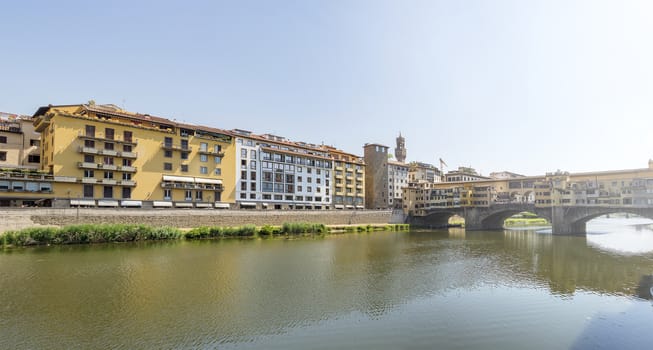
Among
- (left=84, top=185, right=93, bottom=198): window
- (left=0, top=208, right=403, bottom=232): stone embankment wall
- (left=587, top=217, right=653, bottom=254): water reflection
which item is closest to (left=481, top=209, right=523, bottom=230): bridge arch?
(left=587, top=217, right=653, bottom=254): water reflection

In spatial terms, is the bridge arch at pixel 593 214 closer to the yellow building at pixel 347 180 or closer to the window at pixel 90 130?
the yellow building at pixel 347 180

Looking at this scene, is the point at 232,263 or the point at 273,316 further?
the point at 232,263

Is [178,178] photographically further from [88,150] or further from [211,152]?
[88,150]

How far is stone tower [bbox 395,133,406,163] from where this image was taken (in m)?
164

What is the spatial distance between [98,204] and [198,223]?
16.6 meters

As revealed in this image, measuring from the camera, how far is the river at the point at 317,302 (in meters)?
18.1

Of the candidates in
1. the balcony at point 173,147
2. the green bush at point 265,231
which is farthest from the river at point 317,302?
the balcony at point 173,147

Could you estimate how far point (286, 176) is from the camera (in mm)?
93062

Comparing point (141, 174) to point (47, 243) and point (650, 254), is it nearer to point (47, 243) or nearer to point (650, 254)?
point (47, 243)

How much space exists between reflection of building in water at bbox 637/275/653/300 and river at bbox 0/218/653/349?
193 millimetres

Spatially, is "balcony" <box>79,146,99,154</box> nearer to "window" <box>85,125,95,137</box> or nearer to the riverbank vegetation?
"window" <box>85,125,95,137</box>

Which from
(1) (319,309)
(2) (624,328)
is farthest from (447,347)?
(2) (624,328)

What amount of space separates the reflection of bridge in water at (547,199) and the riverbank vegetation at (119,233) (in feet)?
167

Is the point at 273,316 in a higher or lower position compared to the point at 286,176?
lower
